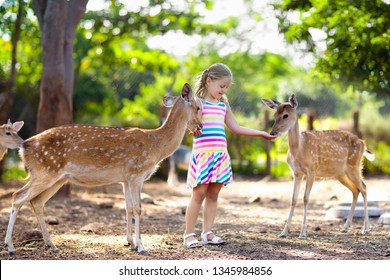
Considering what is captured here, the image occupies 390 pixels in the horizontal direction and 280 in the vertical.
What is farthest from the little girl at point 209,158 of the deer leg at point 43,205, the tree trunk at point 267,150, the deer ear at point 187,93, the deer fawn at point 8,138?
the tree trunk at point 267,150

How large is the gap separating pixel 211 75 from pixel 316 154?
2341 mm

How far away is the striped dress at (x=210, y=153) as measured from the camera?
19.9ft

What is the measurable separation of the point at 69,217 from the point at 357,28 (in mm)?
5169

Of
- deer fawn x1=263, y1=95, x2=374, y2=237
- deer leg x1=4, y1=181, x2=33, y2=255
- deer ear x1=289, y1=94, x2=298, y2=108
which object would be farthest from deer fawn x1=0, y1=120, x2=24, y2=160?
deer ear x1=289, y1=94, x2=298, y2=108

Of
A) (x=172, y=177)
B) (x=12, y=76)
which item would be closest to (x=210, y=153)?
(x=12, y=76)

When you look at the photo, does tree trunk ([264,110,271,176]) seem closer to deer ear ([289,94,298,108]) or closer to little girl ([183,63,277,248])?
deer ear ([289,94,298,108])

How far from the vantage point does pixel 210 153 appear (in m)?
6.12

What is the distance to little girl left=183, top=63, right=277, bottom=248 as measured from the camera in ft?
20.0

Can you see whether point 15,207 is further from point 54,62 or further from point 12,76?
point 12,76

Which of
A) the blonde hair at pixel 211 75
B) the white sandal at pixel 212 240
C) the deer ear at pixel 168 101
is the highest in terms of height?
the blonde hair at pixel 211 75

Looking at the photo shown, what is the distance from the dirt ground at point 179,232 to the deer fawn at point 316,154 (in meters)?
0.45

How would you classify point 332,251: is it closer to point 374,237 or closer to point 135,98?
point 374,237

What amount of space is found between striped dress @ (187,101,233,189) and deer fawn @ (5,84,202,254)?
12 centimetres

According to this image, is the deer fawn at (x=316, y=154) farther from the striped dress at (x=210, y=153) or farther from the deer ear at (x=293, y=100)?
the striped dress at (x=210, y=153)
